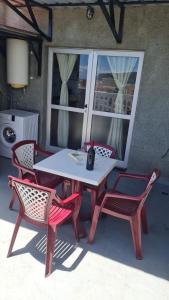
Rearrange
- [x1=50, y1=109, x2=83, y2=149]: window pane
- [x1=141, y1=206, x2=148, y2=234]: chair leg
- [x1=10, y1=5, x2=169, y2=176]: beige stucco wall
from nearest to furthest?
[x1=141, y1=206, x2=148, y2=234]: chair leg
[x1=10, y1=5, x2=169, y2=176]: beige stucco wall
[x1=50, y1=109, x2=83, y2=149]: window pane

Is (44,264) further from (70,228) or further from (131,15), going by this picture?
(131,15)

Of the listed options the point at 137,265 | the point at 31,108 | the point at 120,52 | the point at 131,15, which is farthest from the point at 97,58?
the point at 137,265

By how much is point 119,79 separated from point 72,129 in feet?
4.44

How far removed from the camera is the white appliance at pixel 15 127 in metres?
4.53

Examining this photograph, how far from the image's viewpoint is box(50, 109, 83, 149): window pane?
15.9ft

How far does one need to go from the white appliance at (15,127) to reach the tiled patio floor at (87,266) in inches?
73.2

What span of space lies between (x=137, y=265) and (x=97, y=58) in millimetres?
3322

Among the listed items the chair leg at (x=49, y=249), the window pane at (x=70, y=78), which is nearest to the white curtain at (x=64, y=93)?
the window pane at (x=70, y=78)

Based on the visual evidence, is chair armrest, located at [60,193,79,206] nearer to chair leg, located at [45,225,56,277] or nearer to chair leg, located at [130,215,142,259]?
chair leg, located at [45,225,56,277]

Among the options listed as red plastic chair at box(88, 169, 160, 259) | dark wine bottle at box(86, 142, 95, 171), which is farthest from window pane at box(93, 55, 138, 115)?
red plastic chair at box(88, 169, 160, 259)

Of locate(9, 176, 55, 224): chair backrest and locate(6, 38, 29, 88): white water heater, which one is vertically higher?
locate(6, 38, 29, 88): white water heater

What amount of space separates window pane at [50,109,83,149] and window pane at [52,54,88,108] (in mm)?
217

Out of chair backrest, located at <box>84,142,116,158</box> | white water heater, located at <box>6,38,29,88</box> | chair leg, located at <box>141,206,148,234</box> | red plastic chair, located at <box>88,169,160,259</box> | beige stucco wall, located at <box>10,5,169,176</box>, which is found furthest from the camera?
white water heater, located at <box>6,38,29,88</box>

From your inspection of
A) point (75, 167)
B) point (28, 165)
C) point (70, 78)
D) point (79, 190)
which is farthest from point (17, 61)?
point (79, 190)
